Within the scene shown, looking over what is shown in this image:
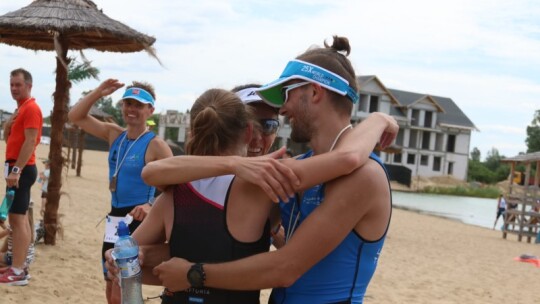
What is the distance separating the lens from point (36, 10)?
8031mm

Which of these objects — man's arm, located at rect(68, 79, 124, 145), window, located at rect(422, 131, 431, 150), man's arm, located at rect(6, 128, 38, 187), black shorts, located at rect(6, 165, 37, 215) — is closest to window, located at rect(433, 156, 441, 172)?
window, located at rect(422, 131, 431, 150)

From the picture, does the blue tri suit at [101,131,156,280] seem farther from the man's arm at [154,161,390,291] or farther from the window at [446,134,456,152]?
the window at [446,134,456,152]

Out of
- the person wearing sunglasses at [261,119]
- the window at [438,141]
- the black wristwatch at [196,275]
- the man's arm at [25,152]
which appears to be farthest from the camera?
the window at [438,141]

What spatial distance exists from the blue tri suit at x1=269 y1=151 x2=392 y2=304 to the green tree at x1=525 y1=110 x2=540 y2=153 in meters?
79.9

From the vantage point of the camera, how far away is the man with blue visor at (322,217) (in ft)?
6.39

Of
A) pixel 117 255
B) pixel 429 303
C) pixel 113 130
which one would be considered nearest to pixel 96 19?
pixel 113 130

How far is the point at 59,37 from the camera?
853cm

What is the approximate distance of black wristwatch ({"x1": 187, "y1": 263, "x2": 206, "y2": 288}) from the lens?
2047 mm

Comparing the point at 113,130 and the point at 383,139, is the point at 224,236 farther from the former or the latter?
the point at 113,130

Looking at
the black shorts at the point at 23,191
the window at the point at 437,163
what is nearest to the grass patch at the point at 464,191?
the window at the point at 437,163

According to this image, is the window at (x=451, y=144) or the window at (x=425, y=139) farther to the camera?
the window at (x=451, y=144)

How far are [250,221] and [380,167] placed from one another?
0.46m

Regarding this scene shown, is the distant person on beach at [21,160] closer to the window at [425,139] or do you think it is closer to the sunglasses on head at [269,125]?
the sunglasses on head at [269,125]

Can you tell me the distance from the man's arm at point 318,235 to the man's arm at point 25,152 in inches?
190
